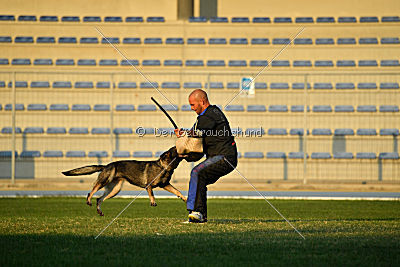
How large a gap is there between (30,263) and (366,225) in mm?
4404

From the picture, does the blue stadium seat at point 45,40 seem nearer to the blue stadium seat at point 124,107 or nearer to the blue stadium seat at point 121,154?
the blue stadium seat at point 124,107

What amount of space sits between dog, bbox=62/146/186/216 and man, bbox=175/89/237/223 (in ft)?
4.08

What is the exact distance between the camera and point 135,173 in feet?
29.7

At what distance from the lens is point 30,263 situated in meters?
4.91

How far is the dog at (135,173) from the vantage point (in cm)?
880

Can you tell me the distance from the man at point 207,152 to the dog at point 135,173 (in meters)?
1.24

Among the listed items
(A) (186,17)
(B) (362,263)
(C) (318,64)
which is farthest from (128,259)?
(A) (186,17)

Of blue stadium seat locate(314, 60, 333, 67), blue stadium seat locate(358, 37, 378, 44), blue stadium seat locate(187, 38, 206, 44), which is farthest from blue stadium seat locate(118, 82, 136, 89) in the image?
blue stadium seat locate(358, 37, 378, 44)

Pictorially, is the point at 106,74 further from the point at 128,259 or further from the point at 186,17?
the point at 128,259

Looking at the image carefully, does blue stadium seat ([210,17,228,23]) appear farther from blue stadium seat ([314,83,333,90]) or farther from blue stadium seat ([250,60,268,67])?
blue stadium seat ([314,83,333,90])

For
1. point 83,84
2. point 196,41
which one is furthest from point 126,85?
point 196,41

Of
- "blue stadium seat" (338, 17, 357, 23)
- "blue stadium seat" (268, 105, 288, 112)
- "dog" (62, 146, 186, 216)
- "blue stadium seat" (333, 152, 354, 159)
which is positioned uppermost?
"blue stadium seat" (338, 17, 357, 23)

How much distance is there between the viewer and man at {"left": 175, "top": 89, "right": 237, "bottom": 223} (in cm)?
745

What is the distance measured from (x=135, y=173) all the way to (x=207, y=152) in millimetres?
1827
